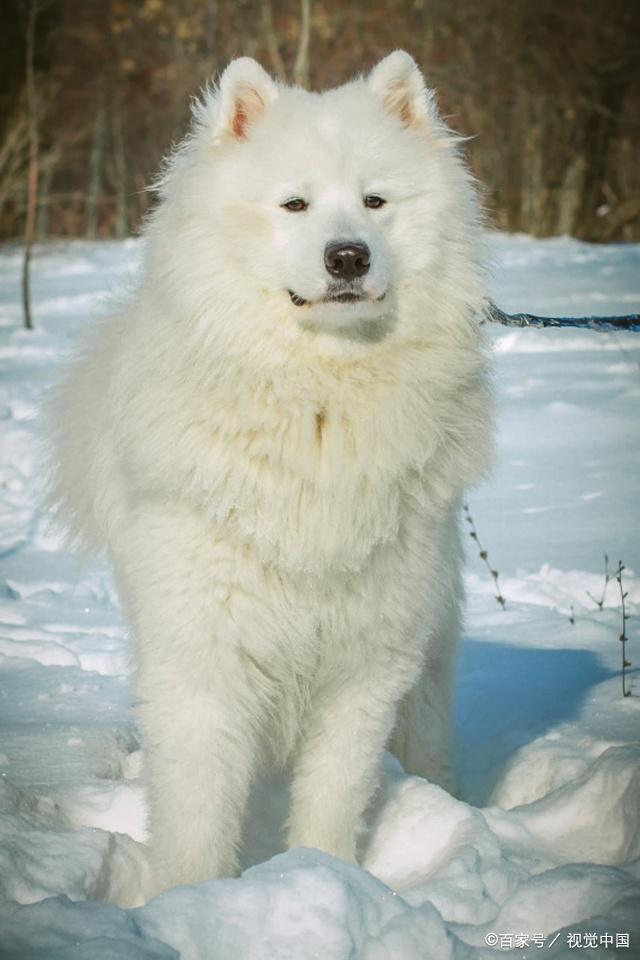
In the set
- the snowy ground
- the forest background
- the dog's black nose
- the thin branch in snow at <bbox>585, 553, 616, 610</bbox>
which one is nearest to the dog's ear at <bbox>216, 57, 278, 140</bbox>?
the dog's black nose

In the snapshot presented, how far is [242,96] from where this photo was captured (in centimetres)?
315

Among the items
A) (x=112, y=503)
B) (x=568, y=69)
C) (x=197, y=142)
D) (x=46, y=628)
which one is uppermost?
(x=568, y=69)

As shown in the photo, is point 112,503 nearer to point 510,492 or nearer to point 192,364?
point 192,364

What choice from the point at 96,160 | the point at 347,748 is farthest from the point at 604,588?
the point at 96,160

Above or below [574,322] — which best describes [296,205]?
above

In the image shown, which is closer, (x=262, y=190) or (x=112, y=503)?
(x=262, y=190)

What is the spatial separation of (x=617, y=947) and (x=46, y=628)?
3271 mm

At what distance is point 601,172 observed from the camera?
929 inches

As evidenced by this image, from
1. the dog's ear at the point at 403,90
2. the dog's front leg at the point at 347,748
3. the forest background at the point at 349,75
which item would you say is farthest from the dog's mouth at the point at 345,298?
the forest background at the point at 349,75

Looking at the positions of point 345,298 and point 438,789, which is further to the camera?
point 438,789

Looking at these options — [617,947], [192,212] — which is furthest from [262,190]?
[617,947]

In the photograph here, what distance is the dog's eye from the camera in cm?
302

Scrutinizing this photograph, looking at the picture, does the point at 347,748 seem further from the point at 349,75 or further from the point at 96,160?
the point at 96,160

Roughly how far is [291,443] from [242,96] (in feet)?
3.59
